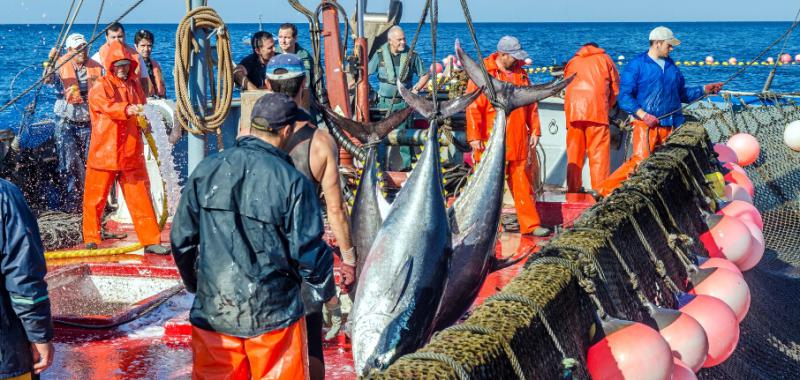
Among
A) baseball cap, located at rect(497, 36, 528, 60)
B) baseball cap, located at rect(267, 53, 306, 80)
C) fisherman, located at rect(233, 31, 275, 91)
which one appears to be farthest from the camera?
fisherman, located at rect(233, 31, 275, 91)

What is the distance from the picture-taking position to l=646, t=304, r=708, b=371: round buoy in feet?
15.3

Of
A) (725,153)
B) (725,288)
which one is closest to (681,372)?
(725,288)

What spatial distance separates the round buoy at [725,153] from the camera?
32.0 ft

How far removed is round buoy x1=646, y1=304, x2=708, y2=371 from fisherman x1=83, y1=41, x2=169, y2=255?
3964 mm

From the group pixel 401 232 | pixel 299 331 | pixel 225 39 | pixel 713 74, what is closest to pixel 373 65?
pixel 225 39

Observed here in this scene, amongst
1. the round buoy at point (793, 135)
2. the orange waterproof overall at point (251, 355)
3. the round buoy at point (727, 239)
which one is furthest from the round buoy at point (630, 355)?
the round buoy at point (793, 135)

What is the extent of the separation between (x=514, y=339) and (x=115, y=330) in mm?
3183

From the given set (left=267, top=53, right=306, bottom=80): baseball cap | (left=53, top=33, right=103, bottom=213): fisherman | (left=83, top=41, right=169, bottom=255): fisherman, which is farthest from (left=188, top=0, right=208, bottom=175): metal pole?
(left=53, top=33, right=103, bottom=213): fisherman

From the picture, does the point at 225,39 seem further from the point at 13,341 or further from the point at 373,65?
the point at 373,65

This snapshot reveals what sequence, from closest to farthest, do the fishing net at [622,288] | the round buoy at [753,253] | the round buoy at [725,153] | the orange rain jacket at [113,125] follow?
the fishing net at [622,288], the orange rain jacket at [113,125], the round buoy at [753,253], the round buoy at [725,153]

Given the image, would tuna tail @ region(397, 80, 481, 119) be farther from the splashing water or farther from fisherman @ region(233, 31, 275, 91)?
fisherman @ region(233, 31, 275, 91)

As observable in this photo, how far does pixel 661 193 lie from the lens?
20.8 ft

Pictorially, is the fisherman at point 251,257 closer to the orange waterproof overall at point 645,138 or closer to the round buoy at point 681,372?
the round buoy at point 681,372

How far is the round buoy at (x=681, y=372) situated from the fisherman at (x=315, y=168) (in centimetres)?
165
